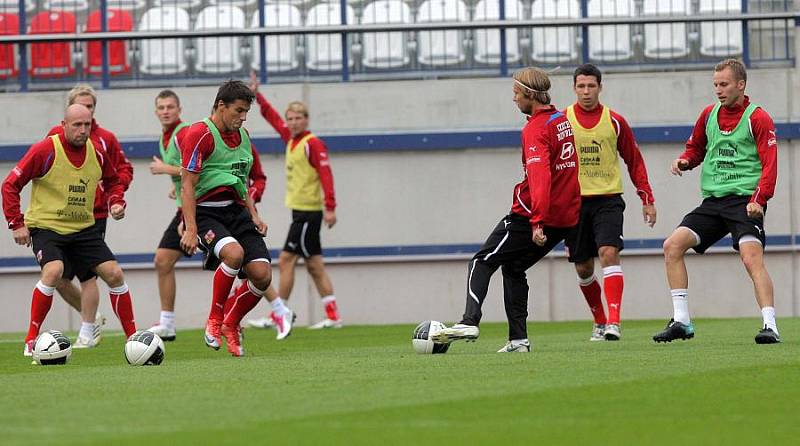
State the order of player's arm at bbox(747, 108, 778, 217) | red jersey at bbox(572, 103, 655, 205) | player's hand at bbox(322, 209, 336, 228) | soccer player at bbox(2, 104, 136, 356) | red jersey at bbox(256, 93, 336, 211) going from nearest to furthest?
player's arm at bbox(747, 108, 778, 217), soccer player at bbox(2, 104, 136, 356), red jersey at bbox(572, 103, 655, 205), red jersey at bbox(256, 93, 336, 211), player's hand at bbox(322, 209, 336, 228)

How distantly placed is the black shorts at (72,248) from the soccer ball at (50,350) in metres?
1.00

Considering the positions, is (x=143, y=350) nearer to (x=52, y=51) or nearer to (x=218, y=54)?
(x=218, y=54)

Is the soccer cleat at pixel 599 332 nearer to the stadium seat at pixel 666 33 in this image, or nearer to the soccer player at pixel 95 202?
the soccer player at pixel 95 202

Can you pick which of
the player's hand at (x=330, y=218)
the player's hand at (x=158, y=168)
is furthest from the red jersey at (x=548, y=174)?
the player's hand at (x=330, y=218)

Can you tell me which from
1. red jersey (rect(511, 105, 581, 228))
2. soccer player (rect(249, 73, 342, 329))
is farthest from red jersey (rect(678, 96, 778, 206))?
soccer player (rect(249, 73, 342, 329))

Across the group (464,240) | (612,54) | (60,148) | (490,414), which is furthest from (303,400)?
(612,54)

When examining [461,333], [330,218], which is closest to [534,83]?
[461,333]

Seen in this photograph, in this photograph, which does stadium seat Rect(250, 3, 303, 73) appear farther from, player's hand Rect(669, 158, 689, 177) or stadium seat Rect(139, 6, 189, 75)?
player's hand Rect(669, 158, 689, 177)

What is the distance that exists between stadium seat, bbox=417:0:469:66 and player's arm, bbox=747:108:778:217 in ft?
26.1

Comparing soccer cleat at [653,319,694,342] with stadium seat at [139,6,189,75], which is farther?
stadium seat at [139,6,189,75]

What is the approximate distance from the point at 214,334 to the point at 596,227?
306 centimetres

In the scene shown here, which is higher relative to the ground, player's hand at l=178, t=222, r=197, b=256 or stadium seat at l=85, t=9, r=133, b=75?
stadium seat at l=85, t=9, r=133, b=75

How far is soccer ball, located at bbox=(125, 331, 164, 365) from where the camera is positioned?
31.4ft

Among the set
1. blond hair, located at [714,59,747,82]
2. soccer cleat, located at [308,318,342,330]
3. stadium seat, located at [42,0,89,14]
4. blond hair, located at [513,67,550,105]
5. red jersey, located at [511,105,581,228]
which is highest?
stadium seat, located at [42,0,89,14]
